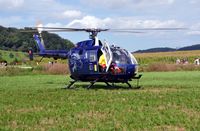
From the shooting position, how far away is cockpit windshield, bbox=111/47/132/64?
2031cm

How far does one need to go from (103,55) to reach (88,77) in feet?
5.29

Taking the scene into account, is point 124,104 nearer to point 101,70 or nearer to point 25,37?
point 101,70

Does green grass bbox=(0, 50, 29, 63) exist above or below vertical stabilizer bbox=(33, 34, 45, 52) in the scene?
below

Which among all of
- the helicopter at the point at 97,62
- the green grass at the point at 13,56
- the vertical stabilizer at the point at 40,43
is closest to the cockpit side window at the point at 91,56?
the helicopter at the point at 97,62

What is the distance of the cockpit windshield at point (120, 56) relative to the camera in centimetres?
2031

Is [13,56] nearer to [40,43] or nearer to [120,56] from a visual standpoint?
[40,43]

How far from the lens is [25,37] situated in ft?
383

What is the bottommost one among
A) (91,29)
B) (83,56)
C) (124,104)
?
(124,104)

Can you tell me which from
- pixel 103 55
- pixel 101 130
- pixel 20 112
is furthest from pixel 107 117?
pixel 103 55

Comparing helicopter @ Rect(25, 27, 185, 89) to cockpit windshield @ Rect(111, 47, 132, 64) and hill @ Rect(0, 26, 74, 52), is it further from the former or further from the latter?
hill @ Rect(0, 26, 74, 52)

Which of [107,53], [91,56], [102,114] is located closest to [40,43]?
[91,56]

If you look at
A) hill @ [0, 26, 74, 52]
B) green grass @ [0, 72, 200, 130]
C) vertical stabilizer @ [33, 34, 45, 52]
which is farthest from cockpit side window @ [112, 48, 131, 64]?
hill @ [0, 26, 74, 52]

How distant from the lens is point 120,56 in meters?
20.4

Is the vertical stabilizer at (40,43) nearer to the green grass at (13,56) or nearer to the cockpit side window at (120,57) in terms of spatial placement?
the cockpit side window at (120,57)
